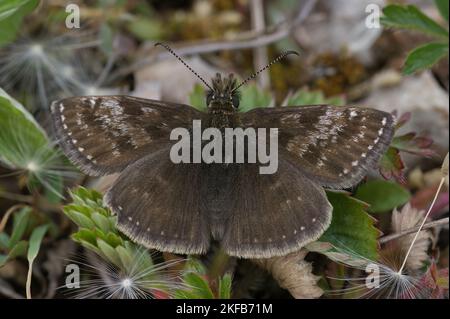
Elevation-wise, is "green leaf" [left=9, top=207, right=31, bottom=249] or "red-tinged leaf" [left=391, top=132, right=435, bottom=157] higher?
"red-tinged leaf" [left=391, top=132, right=435, bottom=157]

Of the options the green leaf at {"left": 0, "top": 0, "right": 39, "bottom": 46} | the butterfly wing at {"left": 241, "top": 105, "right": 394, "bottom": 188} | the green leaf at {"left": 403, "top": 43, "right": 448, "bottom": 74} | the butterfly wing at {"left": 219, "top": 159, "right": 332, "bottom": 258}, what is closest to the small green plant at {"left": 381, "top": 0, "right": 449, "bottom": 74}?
the green leaf at {"left": 403, "top": 43, "right": 448, "bottom": 74}

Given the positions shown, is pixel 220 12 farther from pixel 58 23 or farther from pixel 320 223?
pixel 320 223

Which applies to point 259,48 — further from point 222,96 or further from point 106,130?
point 106,130

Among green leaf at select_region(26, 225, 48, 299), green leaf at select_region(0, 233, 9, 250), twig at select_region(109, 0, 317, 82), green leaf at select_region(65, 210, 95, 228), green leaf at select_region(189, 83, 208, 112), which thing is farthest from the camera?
twig at select_region(109, 0, 317, 82)

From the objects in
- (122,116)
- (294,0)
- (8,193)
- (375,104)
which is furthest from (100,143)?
(294,0)

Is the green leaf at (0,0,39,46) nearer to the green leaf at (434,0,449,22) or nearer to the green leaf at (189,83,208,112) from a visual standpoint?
the green leaf at (189,83,208,112)

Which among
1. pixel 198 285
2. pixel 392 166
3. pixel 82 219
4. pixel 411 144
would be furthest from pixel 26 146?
pixel 411 144

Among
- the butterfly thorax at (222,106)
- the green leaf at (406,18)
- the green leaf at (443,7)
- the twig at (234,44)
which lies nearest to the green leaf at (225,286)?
the butterfly thorax at (222,106)

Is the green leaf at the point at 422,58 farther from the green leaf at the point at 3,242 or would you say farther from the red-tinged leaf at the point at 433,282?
the green leaf at the point at 3,242
